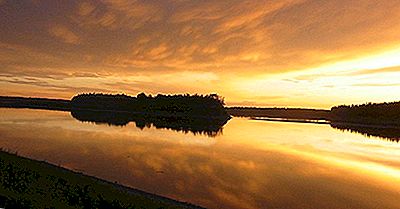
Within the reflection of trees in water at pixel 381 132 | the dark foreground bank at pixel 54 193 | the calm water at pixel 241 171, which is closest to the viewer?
the dark foreground bank at pixel 54 193

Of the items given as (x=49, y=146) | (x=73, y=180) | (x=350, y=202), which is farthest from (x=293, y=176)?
(x=49, y=146)

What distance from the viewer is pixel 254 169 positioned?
3350 cm

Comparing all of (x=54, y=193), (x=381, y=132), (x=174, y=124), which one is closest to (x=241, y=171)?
(x=54, y=193)

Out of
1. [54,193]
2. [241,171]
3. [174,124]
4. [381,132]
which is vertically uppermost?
[54,193]

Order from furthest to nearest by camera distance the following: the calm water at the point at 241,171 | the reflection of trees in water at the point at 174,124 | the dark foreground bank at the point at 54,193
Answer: the reflection of trees in water at the point at 174,124
the calm water at the point at 241,171
the dark foreground bank at the point at 54,193

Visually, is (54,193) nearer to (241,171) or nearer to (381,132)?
(241,171)

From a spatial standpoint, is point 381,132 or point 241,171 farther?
point 381,132

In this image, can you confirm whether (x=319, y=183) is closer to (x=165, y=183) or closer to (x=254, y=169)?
(x=254, y=169)

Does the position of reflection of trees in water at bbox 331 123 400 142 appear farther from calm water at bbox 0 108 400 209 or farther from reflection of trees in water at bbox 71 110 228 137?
reflection of trees in water at bbox 71 110 228 137

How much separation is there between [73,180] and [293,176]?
17.7m

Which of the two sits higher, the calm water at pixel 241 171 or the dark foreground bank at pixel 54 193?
the dark foreground bank at pixel 54 193

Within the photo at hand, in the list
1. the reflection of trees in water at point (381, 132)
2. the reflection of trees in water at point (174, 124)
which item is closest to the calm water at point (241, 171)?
the reflection of trees in water at point (174, 124)

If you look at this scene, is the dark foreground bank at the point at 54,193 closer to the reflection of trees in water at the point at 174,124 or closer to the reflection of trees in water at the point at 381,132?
the reflection of trees in water at the point at 174,124

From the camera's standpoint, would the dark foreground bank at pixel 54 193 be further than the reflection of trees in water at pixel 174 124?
No
